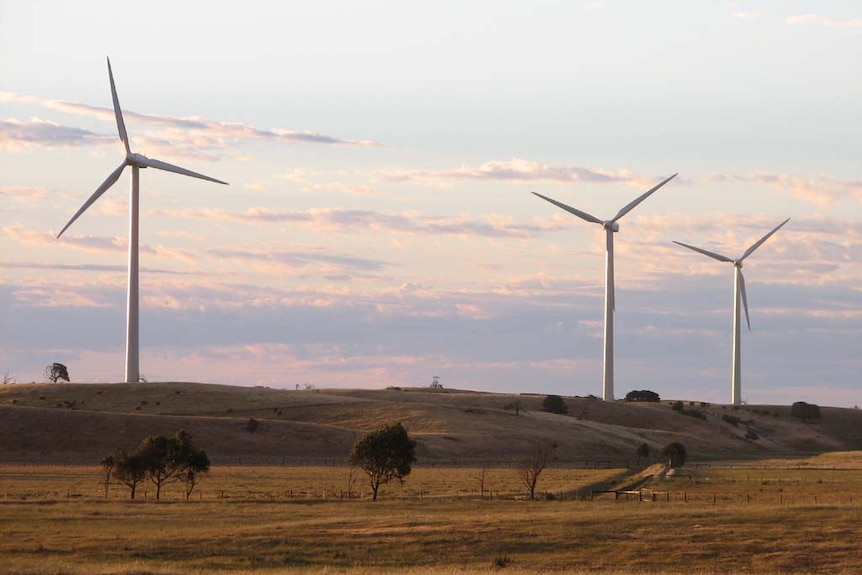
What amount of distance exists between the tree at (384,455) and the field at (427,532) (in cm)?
227

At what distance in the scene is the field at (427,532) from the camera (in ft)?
184

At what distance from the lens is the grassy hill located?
141875mm

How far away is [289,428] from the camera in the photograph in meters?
153

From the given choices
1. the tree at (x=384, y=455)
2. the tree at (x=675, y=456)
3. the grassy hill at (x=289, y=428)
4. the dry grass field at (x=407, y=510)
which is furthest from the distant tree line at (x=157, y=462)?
the tree at (x=675, y=456)

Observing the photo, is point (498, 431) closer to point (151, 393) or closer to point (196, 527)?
point (151, 393)

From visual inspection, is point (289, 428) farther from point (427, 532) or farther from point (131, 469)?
point (427, 532)

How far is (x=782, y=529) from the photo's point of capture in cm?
6475

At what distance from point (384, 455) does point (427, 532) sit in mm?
30322

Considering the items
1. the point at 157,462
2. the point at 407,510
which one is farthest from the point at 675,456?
the point at 407,510

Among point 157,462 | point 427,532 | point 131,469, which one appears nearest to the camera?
point 427,532

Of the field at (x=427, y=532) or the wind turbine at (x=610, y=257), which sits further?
the wind turbine at (x=610, y=257)

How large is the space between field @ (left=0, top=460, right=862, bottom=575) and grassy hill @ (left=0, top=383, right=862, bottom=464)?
49545mm

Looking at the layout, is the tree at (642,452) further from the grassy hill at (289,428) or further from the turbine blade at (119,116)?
the turbine blade at (119,116)

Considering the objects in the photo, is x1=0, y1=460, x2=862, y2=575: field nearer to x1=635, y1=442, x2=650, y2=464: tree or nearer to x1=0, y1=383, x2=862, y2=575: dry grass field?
x1=0, y1=383, x2=862, y2=575: dry grass field
